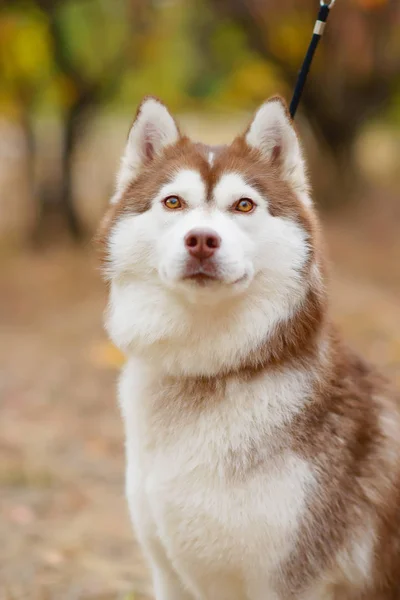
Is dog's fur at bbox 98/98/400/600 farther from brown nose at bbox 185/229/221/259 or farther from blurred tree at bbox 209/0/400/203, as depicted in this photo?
blurred tree at bbox 209/0/400/203

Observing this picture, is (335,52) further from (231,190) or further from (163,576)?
(163,576)

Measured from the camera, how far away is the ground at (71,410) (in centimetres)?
391

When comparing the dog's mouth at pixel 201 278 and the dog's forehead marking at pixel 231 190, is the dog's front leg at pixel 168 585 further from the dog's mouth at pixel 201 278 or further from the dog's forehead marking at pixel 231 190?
the dog's forehead marking at pixel 231 190

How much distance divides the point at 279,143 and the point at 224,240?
1.68 ft

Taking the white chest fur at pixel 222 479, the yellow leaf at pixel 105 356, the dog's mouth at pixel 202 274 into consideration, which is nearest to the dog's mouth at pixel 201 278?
the dog's mouth at pixel 202 274

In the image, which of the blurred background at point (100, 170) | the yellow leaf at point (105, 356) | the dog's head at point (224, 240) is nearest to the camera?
the dog's head at point (224, 240)

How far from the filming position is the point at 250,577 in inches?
95.4

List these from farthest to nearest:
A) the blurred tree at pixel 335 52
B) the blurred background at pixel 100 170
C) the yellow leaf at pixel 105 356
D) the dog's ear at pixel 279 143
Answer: the blurred tree at pixel 335 52
the yellow leaf at pixel 105 356
the blurred background at pixel 100 170
the dog's ear at pixel 279 143

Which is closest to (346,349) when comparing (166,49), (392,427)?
(392,427)

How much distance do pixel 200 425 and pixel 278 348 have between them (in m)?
0.35

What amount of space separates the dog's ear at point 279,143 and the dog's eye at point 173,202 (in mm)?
346

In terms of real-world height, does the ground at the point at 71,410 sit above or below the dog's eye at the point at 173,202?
below

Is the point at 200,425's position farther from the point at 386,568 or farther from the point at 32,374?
the point at 32,374

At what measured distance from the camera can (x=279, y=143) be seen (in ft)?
8.49
